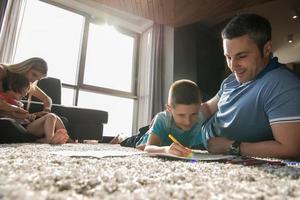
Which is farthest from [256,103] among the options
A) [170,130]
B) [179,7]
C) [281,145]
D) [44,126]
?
[179,7]

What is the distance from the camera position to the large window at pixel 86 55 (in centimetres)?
314

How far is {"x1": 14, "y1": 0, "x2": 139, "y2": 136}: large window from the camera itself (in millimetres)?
3141

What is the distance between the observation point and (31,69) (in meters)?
1.54

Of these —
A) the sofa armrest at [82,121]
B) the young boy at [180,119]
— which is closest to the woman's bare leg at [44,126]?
the sofa armrest at [82,121]

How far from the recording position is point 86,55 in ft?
11.5

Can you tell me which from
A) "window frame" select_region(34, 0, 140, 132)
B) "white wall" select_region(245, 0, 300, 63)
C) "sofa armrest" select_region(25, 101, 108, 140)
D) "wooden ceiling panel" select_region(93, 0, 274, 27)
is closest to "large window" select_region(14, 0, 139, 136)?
"window frame" select_region(34, 0, 140, 132)

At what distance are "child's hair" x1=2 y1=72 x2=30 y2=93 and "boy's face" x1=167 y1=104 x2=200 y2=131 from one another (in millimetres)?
1090

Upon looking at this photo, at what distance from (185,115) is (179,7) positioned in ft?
7.57

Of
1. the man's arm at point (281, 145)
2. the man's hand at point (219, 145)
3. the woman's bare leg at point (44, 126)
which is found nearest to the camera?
the man's arm at point (281, 145)

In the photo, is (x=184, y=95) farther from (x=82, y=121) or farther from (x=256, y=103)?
(x=82, y=121)

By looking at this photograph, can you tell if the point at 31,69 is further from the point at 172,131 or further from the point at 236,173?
the point at 236,173

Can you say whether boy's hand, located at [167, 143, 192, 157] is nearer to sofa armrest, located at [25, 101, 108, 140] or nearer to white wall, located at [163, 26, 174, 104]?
sofa armrest, located at [25, 101, 108, 140]

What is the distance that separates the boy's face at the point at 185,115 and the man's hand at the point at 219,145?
0.14 meters

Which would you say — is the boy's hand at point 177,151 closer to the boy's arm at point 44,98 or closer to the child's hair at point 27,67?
the child's hair at point 27,67
